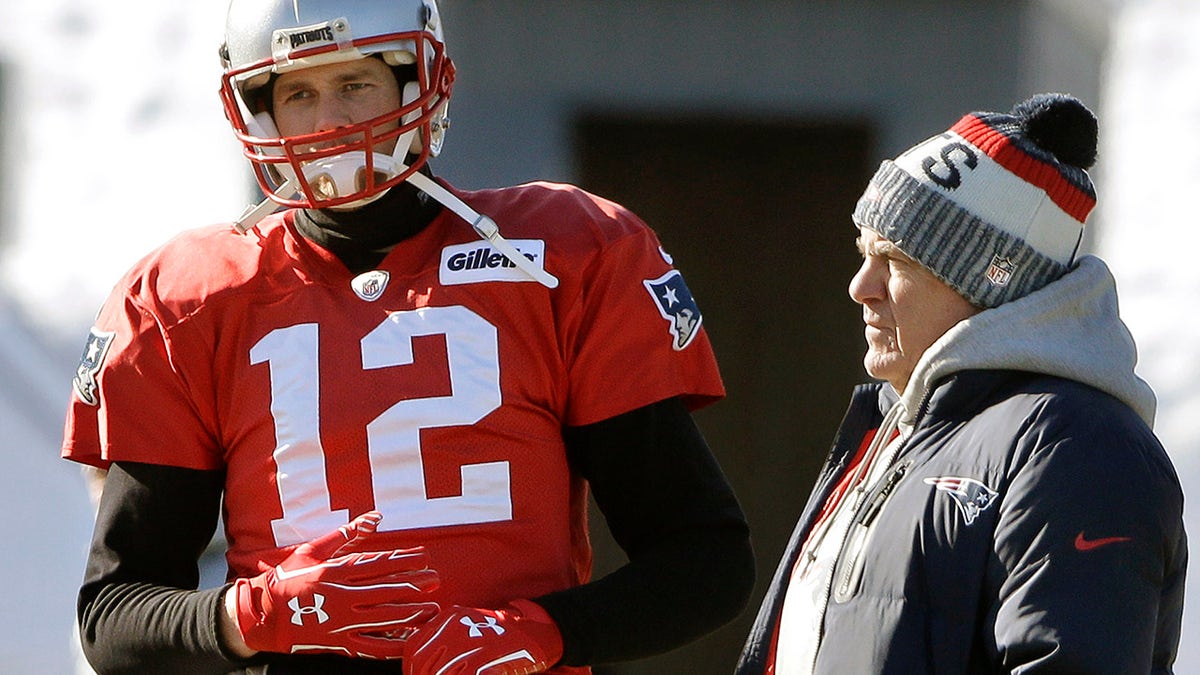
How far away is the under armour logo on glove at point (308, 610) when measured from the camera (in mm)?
1694

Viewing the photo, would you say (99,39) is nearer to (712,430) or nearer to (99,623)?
(712,430)

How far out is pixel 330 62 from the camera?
1.90 m

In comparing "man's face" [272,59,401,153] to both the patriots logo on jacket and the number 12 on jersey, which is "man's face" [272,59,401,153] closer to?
the number 12 on jersey

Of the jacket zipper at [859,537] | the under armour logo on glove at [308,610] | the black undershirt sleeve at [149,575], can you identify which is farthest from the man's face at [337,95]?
the jacket zipper at [859,537]

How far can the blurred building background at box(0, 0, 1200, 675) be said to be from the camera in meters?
3.88

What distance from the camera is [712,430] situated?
4.77 metres

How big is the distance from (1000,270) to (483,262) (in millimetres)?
535

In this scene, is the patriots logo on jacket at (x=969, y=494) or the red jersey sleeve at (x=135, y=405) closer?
the patriots logo on jacket at (x=969, y=494)

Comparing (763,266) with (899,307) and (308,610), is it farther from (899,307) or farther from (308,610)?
(308,610)

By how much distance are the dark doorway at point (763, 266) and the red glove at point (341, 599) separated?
303 centimetres

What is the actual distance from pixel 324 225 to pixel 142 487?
1.12 feet

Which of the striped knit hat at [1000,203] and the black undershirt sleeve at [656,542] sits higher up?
the striped knit hat at [1000,203]

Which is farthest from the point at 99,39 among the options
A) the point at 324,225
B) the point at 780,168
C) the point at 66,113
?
the point at 324,225

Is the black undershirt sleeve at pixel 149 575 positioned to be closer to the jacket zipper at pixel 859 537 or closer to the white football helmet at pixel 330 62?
the white football helmet at pixel 330 62
